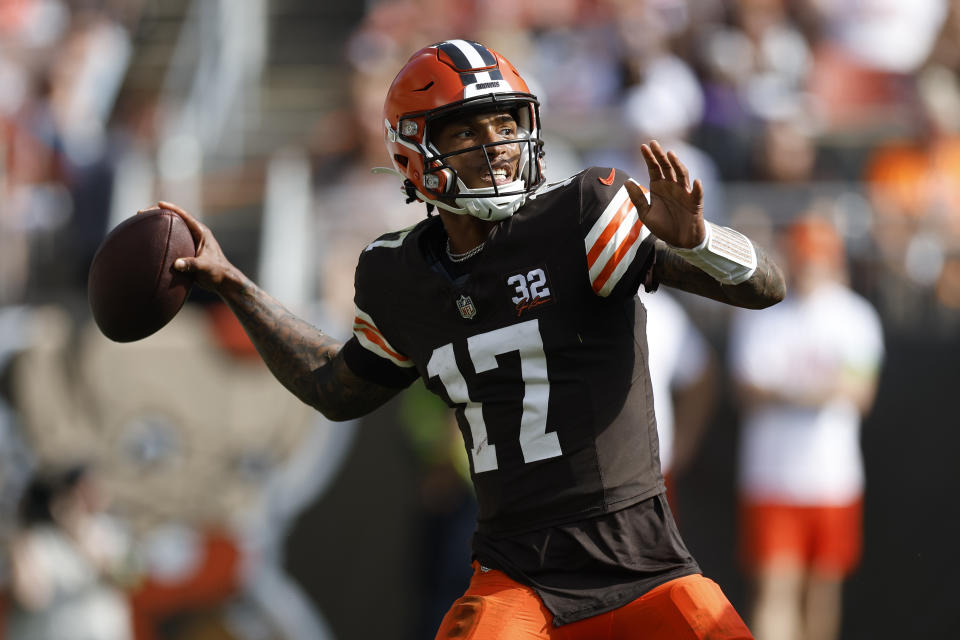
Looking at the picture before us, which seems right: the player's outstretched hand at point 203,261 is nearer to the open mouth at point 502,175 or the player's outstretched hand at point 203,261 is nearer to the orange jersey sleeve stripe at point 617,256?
the open mouth at point 502,175

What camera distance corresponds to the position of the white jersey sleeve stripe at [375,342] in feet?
11.5

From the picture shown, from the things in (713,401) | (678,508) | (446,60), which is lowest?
(678,508)

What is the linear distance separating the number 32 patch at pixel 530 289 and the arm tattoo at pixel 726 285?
28 cm

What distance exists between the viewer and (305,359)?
143 inches

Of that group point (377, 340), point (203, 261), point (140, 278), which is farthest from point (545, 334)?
point (140, 278)

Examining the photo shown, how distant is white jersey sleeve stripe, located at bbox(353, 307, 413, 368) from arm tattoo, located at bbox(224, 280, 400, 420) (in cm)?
10

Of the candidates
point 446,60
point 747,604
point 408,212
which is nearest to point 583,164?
point 408,212

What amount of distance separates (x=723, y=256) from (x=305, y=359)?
4.29 ft

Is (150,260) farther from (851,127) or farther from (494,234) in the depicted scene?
(851,127)

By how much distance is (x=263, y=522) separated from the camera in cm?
743

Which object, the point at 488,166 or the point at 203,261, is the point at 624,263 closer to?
the point at 488,166

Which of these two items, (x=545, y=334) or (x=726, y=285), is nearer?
(x=726, y=285)

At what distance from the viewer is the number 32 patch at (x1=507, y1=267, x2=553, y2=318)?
10.4 feet

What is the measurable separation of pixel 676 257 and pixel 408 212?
4170 mm
